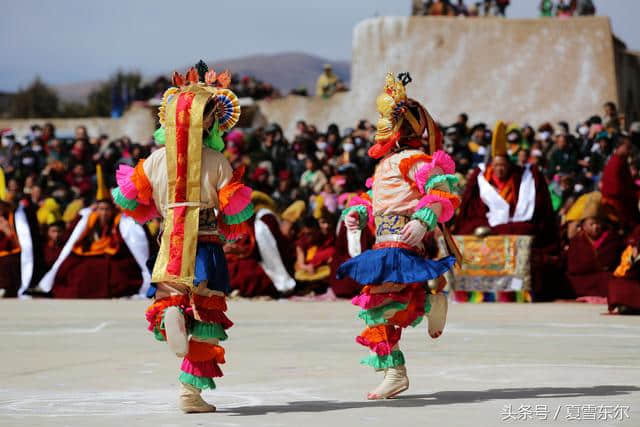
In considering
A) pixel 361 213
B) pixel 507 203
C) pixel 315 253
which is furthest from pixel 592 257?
pixel 361 213

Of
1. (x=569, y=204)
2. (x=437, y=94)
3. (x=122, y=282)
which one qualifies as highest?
(x=437, y=94)

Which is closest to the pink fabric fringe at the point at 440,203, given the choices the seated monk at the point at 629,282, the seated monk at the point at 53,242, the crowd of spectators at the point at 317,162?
the seated monk at the point at 629,282

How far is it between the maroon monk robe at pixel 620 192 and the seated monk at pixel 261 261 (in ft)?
13.3

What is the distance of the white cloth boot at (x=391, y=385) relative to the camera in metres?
7.31

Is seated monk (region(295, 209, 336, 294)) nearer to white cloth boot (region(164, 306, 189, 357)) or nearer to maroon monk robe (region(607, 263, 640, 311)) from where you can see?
maroon monk robe (region(607, 263, 640, 311))

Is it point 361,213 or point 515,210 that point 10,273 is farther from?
point 361,213

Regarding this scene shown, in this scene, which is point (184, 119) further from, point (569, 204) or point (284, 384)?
point (569, 204)

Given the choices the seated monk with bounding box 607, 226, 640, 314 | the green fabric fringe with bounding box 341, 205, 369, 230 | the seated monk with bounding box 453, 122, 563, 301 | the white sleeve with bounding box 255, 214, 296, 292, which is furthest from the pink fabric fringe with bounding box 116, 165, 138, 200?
the white sleeve with bounding box 255, 214, 296, 292

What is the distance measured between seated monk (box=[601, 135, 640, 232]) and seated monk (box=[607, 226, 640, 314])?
2.99 metres

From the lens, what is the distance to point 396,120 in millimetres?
7871

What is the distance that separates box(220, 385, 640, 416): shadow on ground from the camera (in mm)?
6910

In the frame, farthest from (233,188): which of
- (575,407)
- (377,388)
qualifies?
(575,407)

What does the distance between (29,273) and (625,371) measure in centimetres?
1097

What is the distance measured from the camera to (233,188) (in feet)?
22.9
